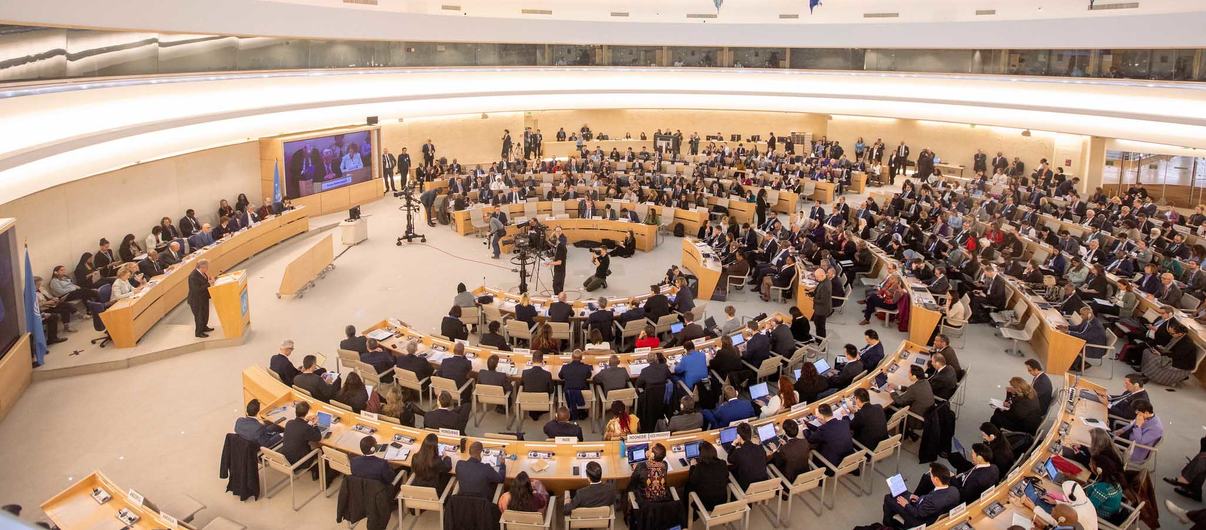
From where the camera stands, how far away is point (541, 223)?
19.3m

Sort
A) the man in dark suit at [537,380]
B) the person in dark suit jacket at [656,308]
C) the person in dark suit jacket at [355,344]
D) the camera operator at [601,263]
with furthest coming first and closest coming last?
the camera operator at [601,263] → the person in dark suit jacket at [656,308] → the person in dark suit jacket at [355,344] → the man in dark suit at [537,380]

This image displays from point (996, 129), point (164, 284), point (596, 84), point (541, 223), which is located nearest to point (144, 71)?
point (164, 284)

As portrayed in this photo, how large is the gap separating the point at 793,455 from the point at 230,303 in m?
9.95

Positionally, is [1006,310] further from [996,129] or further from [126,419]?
[996,129]

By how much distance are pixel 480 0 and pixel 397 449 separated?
68.2 ft

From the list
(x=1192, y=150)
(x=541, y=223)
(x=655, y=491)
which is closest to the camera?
(x=655, y=491)

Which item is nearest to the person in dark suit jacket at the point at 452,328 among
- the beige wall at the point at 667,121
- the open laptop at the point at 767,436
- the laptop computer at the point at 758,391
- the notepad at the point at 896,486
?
the laptop computer at the point at 758,391

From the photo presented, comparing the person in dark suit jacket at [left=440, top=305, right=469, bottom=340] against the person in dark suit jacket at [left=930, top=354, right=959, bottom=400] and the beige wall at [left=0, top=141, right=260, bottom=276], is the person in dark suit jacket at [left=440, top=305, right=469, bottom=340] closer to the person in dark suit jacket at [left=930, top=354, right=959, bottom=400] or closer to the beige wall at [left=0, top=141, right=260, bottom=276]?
the person in dark suit jacket at [left=930, top=354, right=959, bottom=400]

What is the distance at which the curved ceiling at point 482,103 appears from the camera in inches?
454

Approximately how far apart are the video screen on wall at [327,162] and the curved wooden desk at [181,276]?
1.94 m

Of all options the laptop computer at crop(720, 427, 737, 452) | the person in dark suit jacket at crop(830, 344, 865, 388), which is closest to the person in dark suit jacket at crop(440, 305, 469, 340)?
the laptop computer at crop(720, 427, 737, 452)

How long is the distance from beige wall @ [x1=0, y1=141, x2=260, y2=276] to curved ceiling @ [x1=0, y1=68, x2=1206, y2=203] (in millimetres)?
1163

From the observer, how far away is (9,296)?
11.0 meters

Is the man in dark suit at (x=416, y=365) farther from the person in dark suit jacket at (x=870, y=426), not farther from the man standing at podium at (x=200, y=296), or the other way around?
the person in dark suit jacket at (x=870, y=426)
